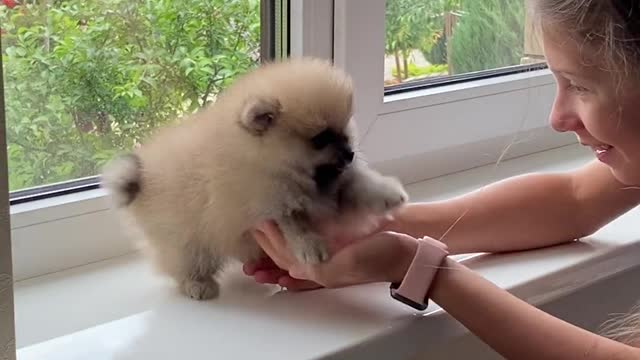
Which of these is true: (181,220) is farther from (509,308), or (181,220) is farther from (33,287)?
(509,308)

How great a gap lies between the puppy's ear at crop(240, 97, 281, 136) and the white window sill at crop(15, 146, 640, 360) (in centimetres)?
18

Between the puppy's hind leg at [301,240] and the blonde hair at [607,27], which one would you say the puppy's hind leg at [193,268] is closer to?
the puppy's hind leg at [301,240]

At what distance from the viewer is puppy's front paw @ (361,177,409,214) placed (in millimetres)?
903

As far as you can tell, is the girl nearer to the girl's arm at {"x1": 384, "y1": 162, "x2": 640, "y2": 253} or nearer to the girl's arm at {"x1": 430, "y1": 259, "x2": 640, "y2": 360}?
the girl's arm at {"x1": 430, "y1": 259, "x2": 640, "y2": 360}

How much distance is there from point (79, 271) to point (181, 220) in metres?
0.20

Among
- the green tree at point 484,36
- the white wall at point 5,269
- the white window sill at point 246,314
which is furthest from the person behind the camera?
the green tree at point 484,36

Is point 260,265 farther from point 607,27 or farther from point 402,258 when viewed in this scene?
point 607,27

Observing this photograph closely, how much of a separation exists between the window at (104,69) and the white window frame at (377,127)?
0.10 ft

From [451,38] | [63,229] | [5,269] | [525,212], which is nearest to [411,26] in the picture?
[451,38]

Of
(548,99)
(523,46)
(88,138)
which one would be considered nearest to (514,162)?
(548,99)

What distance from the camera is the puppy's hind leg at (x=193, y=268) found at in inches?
35.7

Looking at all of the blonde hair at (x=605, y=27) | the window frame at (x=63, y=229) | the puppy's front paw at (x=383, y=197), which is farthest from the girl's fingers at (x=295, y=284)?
the blonde hair at (x=605, y=27)

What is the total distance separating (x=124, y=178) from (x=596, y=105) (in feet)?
1.47

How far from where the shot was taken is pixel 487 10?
1368mm
